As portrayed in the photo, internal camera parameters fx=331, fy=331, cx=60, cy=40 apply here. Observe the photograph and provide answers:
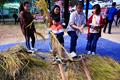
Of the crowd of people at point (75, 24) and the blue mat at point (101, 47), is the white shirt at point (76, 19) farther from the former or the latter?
the blue mat at point (101, 47)

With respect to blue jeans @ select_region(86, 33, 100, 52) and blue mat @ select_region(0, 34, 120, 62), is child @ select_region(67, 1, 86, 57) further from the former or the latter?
blue mat @ select_region(0, 34, 120, 62)

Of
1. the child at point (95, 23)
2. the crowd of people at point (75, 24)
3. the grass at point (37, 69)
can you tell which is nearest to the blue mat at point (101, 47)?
the crowd of people at point (75, 24)

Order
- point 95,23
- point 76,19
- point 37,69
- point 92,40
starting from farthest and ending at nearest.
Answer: point 92,40 < point 95,23 < point 76,19 < point 37,69

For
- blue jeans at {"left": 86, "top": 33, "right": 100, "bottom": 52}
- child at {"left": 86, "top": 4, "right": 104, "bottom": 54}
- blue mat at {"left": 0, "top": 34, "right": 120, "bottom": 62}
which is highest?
child at {"left": 86, "top": 4, "right": 104, "bottom": 54}

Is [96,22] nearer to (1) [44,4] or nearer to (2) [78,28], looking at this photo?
(2) [78,28]

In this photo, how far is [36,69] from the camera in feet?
18.4

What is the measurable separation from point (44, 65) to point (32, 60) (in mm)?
230

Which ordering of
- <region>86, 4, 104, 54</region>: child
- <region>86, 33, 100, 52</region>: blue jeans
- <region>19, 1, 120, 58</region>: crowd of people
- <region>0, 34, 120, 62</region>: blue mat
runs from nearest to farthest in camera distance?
<region>19, 1, 120, 58</region>: crowd of people < <region>86, 4, 104, 54</region>: child < <region>86, 33, 100, 52</region>: blue jeans < <region>0, 34, 120, 62</region>: blue mat

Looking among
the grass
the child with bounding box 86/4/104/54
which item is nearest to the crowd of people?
the child with bounding box 86/4/104/54

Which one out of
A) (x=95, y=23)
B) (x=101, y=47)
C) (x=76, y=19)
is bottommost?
(x=101, y=47)

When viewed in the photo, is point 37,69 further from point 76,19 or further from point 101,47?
point 101,47

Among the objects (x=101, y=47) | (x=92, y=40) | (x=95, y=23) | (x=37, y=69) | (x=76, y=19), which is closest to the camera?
(x=37, y=69)

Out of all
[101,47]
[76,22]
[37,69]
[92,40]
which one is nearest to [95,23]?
[92,40]

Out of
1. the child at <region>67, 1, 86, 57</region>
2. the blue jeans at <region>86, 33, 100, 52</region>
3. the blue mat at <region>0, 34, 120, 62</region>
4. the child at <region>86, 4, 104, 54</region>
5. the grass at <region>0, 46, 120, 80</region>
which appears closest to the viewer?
the grass at <region>0, 46, 120, 80</region>
